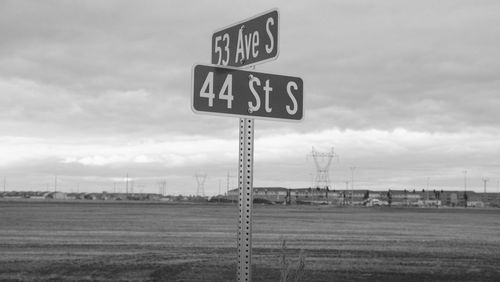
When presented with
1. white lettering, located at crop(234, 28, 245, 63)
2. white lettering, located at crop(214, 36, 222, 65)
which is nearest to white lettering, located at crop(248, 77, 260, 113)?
white lettering, located at crop(234, 28, 245, 63)

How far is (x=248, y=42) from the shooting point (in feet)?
13.7

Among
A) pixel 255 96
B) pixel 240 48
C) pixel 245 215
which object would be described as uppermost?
pixel 240 48

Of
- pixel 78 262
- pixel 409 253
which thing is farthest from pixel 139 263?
pixel 409 253

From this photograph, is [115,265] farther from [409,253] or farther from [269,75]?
[269,75]

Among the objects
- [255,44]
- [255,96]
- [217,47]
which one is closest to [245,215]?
[255,96]

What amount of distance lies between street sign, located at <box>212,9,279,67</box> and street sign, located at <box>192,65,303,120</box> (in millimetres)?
166

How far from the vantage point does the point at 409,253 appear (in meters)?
18.7

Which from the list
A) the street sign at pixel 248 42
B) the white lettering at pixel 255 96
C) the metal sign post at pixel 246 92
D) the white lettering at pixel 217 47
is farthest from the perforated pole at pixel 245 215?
the white lettering at pixel 217 47

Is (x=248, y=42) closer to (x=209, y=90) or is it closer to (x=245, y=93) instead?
(x=245, y=93)

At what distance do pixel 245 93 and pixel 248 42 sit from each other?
42 cm

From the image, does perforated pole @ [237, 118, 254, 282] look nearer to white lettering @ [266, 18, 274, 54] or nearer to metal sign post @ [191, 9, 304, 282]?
metal sign post @ [191, 9, 304, 282]

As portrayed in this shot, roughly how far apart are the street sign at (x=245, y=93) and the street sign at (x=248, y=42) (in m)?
0.17

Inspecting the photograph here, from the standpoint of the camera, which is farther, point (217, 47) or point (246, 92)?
point (217, 47)

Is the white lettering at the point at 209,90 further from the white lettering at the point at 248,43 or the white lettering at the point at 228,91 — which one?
the white lettering at the point at 248,43
